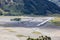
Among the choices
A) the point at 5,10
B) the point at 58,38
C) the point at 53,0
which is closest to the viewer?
the point at 58,38

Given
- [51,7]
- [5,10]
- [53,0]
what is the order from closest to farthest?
[5,10]
[51,7]
[53,0]

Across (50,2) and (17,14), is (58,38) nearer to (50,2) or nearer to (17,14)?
(17,14)

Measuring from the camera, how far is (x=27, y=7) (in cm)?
2853

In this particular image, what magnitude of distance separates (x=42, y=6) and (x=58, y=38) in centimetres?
1716

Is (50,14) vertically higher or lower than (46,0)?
lower

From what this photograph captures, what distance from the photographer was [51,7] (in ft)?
95.6

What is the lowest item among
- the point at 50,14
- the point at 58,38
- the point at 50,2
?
the point at 58,38

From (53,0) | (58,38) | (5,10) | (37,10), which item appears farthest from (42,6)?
(58,38)

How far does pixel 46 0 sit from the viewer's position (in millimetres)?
30172

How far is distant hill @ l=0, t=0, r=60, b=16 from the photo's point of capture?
2768cm

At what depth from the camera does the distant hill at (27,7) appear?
90.8 ft

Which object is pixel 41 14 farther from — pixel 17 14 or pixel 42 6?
pixel 17 14

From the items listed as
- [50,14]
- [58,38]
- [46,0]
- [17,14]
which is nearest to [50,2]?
[46,0]

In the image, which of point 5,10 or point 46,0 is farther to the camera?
point 46,0
